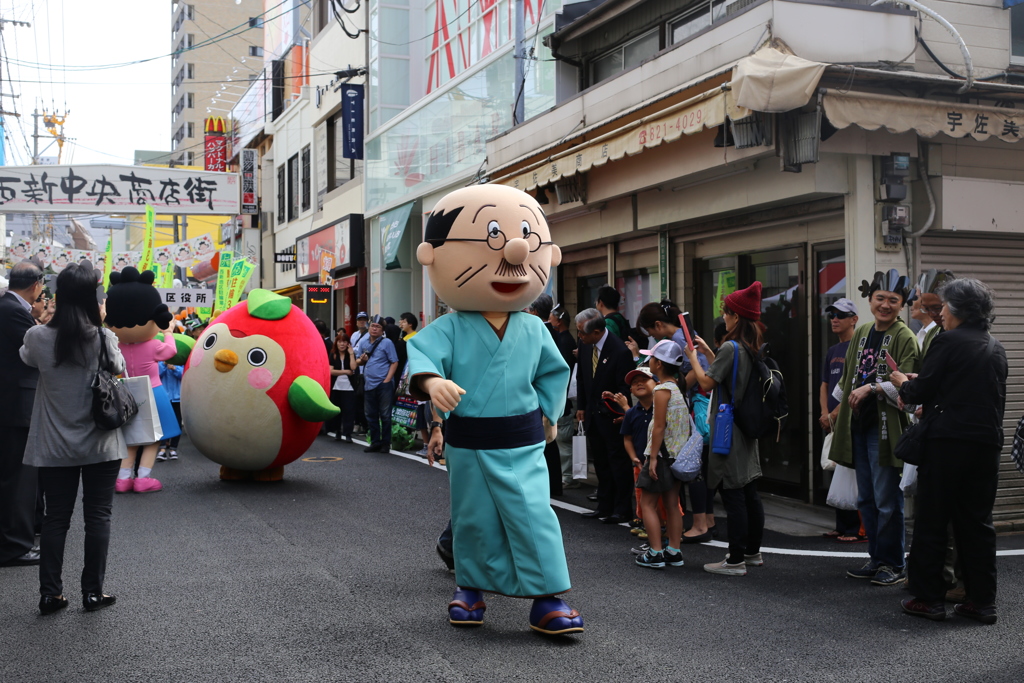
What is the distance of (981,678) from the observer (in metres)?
4.04

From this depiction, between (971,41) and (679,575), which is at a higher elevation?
(971,41)

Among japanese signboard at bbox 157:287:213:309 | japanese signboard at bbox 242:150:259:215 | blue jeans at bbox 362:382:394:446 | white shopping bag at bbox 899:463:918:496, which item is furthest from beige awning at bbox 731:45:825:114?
japanese signboard at bbox 242:150:259:215

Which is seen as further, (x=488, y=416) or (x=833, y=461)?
(x=833, y=461)

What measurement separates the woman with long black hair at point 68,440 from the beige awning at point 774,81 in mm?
5132

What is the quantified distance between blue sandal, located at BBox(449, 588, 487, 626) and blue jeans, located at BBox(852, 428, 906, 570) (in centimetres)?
264

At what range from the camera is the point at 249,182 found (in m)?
34.4

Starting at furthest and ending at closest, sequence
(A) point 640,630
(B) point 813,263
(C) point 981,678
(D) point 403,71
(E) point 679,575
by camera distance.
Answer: (D) point 403,71, (B) point 813,263, (E) point 679,575, (A) point 640,630, (C) point 981,678

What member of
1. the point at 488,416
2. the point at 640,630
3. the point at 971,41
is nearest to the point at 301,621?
the point at 488,416

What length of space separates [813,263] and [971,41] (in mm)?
2348

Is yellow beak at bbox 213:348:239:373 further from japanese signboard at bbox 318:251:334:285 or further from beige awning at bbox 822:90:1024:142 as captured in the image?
japanese signboard at bbox 318:251:334:285

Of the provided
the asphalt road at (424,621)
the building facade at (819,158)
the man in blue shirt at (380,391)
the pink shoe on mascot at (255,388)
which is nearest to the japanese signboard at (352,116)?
the man in blue shirt at (380,391)

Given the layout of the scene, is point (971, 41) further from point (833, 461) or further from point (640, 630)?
point (640, 630)

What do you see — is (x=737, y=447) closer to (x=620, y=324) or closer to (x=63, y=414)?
(x=620, y=324)

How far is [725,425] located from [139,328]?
590 cm
